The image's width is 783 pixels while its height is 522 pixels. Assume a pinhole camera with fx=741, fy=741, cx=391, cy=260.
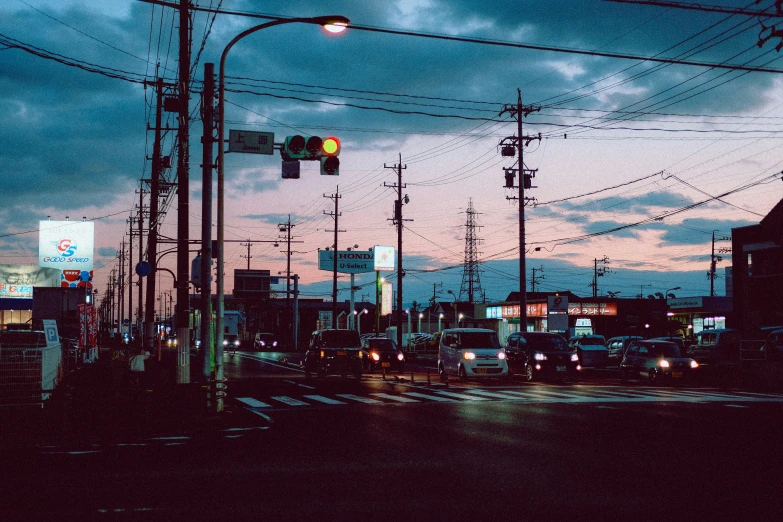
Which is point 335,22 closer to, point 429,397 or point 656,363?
point 429,397

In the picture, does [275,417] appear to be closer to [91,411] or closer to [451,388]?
[91,411]

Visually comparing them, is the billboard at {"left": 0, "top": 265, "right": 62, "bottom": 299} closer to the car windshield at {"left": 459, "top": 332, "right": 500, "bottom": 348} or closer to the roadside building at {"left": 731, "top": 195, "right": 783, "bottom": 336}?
the car windshield at {"left": 459, "top": 332, "right": 500, "bottom": 348}

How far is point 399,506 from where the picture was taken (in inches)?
307

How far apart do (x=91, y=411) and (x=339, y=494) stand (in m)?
11.3

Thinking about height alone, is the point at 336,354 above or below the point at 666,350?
below

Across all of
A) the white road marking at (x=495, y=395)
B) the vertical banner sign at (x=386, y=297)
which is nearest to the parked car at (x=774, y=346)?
the white road marking at (x=495, y=395)

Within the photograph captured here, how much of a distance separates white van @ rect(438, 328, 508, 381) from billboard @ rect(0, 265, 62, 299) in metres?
54.3

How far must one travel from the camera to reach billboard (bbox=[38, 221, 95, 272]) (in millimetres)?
68812

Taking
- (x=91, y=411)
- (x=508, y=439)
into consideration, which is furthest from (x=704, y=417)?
(x=91, y=411)

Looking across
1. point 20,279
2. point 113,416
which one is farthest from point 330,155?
point 20,279

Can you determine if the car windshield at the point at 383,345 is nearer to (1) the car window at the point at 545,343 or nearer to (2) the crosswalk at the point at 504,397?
(1) the car window at the point at 545,343

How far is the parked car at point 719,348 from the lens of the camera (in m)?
31.9

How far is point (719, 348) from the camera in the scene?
105 feet

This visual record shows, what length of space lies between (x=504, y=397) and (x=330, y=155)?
9007mm
